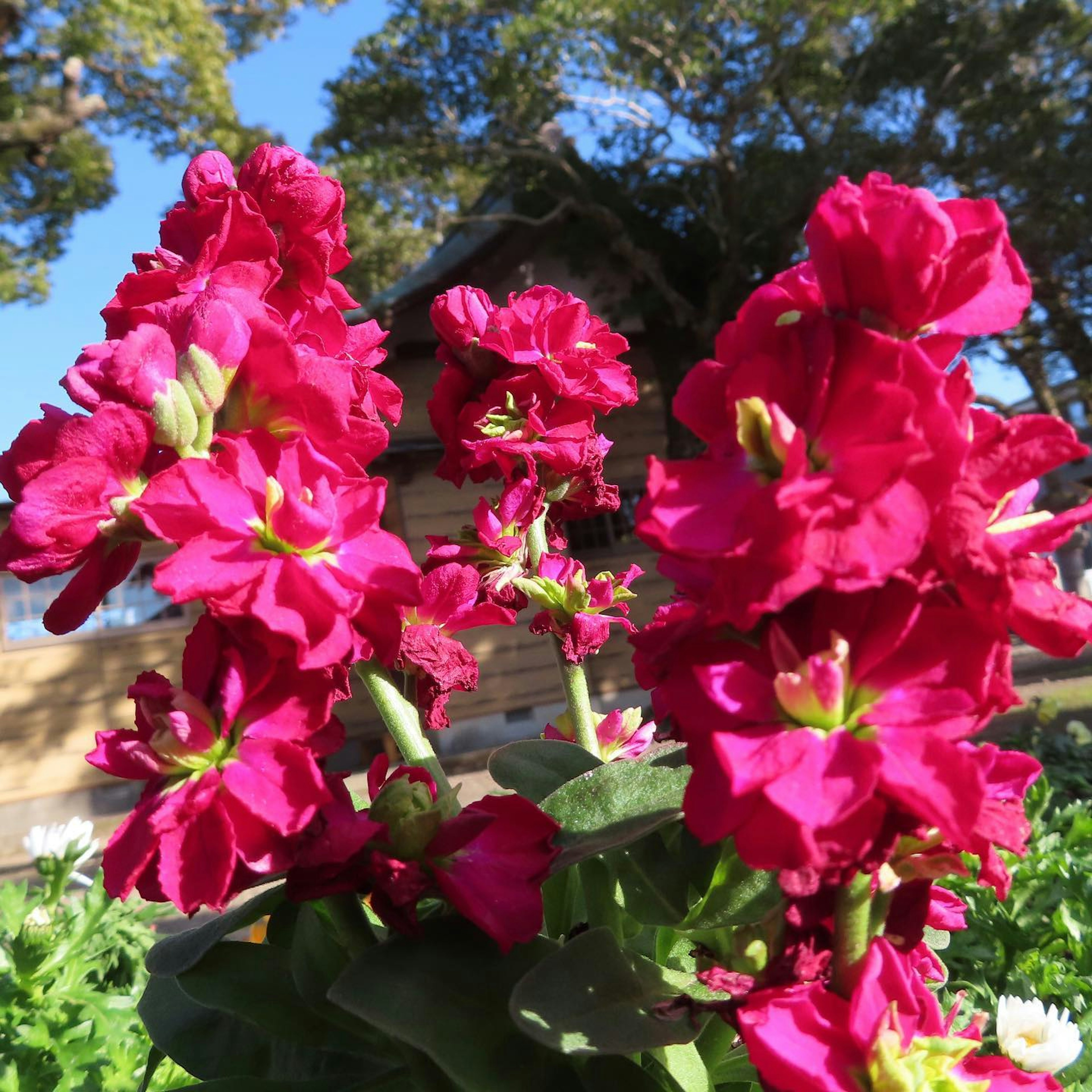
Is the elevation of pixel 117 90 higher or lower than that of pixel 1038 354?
higher

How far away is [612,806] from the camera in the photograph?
0.68 metres

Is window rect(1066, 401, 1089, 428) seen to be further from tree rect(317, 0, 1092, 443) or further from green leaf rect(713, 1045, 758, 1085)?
green leaf rect(713, 1045, 758, 1085)

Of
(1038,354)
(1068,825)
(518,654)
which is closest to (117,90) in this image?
(518,654)

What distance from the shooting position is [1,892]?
6.64ft

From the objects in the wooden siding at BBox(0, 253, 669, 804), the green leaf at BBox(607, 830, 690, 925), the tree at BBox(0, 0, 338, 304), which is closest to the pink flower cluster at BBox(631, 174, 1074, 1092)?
the green leaf at BBox(607, 830, 690, 925)

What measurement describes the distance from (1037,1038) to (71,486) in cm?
107

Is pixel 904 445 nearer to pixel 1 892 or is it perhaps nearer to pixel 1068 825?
pixel 1 892

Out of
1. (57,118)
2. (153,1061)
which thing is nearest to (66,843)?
(153,1061)

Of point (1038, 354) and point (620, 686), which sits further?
point (1038, 354)

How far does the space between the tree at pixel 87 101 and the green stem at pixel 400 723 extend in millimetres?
10827

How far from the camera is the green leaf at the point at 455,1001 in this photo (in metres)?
0.60

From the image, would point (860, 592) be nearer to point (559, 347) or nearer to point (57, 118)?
point (559, 347)

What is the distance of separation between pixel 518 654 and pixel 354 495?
24.9 ft

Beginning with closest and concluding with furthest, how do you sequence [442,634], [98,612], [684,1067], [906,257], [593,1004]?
[906,257], [593,1004], [684,1067], [442,634], [98,612]
